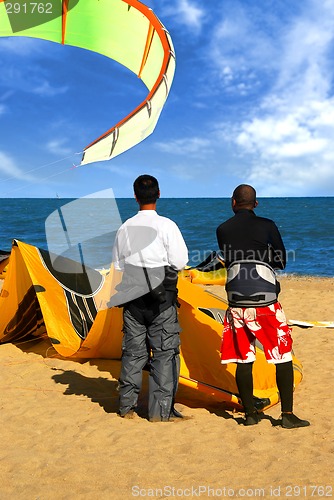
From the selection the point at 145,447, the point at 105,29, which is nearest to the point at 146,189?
the point at 145,447

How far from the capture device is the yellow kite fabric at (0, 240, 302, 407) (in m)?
5.04

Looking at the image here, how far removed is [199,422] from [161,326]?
1.01 m

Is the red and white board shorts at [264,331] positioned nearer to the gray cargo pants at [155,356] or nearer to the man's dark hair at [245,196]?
the gray cargo pants at [155,356]

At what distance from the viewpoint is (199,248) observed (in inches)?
1185

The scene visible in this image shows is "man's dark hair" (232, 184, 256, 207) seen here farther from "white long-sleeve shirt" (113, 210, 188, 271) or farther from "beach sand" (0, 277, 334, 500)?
"beach sand" (0, 277, 334, 500)

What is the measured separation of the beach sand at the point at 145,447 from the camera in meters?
3.27

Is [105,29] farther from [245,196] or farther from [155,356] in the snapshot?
[155,356]

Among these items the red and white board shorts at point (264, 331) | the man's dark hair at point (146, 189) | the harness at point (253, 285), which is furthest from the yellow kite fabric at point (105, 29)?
the red and white board shorts at point (264, 331)

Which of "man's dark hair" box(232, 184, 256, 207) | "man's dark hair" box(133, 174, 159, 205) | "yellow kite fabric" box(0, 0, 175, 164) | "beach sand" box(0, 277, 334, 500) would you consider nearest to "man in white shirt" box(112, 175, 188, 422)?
"man's dark hair" box(133, 174, 159, 205)

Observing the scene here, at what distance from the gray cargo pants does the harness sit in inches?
24.9

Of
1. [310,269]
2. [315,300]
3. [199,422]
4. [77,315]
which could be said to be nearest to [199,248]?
[310,269]

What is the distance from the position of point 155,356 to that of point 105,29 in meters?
5.97

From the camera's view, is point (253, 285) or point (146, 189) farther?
point (146, 189)

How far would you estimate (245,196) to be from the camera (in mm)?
4156
